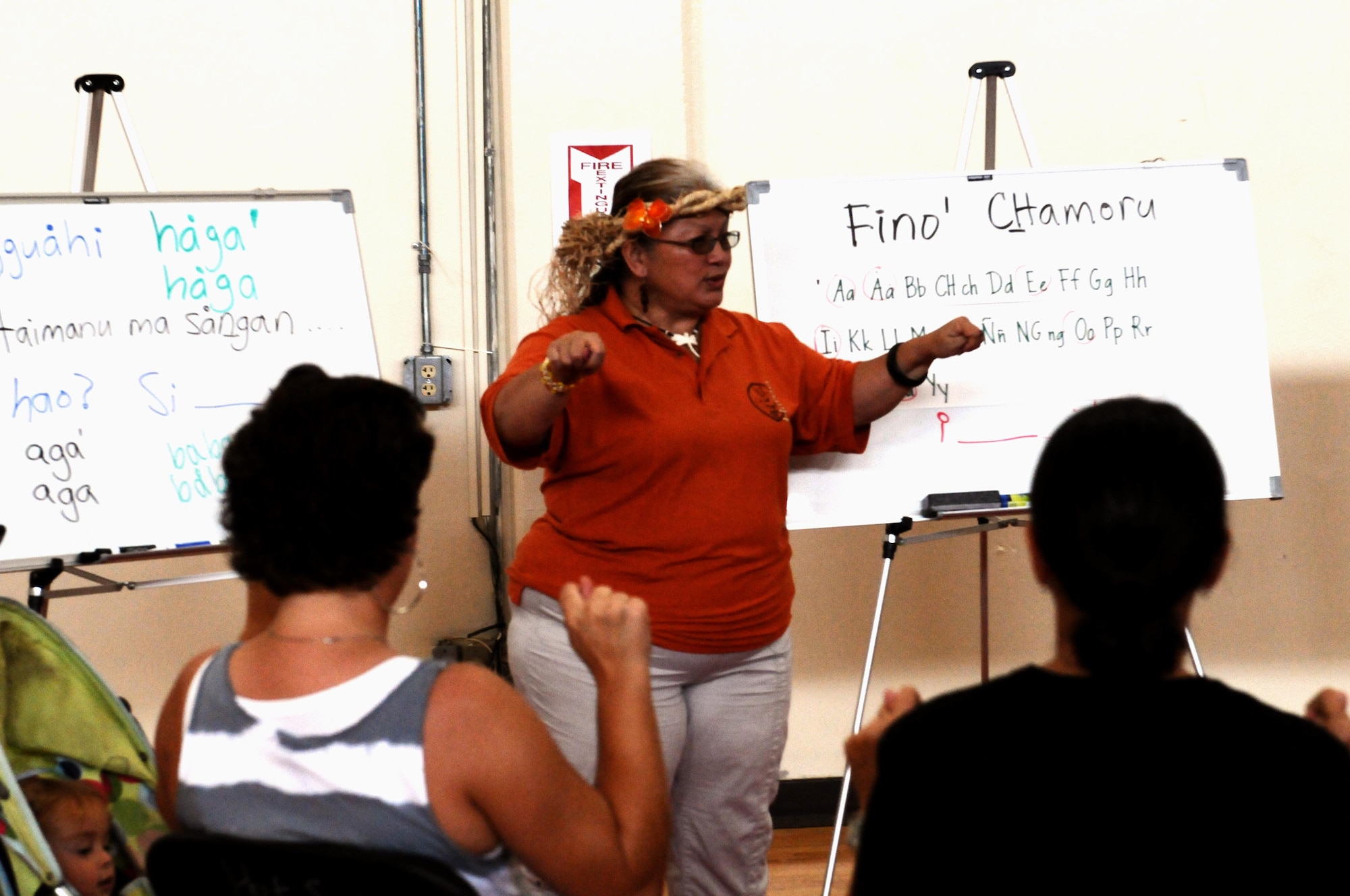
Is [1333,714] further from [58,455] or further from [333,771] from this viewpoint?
[58,455]

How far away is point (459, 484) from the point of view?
326 cm

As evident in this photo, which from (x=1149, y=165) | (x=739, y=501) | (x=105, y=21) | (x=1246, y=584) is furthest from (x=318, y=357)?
(x=1246, y=584)

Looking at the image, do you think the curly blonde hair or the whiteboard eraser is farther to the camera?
the whiteboard eraser

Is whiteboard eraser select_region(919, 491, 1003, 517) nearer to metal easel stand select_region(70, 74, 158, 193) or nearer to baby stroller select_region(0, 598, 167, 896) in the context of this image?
baby stroller select_region(0, 598, 167, 896)

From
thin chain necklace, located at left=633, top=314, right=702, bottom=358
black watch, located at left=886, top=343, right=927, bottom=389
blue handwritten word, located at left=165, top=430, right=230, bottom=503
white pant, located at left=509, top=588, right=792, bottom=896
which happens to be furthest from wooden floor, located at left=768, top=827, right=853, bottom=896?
blue handwritten word, located at left=165, top=430, right=230, bottom=503

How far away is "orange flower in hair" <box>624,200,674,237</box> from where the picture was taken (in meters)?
2.04

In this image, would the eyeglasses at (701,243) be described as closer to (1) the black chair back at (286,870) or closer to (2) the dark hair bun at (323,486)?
(2) the dark hair bun at (323,486)

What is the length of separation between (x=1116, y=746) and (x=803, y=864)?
221cm

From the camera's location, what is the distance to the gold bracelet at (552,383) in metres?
1.87

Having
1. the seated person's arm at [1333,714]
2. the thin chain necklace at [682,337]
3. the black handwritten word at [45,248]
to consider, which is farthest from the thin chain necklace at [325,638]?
the black handwritten word at [45,248]

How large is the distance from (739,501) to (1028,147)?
3.45 feet

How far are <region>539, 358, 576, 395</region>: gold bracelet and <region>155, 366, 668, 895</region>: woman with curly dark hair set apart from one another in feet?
2.21

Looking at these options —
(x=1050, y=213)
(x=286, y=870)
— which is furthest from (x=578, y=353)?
(x=1050, y=213)

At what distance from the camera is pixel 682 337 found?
2133 millimetres
